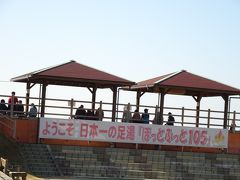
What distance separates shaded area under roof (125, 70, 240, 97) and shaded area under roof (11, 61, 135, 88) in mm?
1488

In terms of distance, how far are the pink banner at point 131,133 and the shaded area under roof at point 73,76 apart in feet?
5.17

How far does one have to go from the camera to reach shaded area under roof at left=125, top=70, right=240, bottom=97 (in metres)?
23.6

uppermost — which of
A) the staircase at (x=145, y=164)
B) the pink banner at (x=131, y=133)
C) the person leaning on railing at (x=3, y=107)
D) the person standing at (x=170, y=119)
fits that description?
the person leaning on railing at (x=3, y=107)

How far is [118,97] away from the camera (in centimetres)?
2347

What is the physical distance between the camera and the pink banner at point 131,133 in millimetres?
21625

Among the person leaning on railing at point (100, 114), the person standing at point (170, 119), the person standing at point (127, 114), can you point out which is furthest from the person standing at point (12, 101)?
the person standing at point (170, 119)

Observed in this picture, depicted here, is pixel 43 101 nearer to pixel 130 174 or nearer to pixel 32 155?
pixel 32 155

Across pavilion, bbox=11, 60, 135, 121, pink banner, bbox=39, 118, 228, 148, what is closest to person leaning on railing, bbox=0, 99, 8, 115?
pavilion, bbox=11, 60, 135, 121

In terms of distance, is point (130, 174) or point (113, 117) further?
point (113, 117)

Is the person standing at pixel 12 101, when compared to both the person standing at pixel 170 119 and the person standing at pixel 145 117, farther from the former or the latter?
the person standing at pixel 170 119

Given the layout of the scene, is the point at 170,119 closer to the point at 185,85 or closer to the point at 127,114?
the point at 185,85

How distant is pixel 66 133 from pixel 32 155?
202 centimetres

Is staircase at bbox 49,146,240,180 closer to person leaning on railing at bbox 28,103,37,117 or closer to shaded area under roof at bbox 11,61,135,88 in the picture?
person leaning on railing at bbox 28,103,37,117

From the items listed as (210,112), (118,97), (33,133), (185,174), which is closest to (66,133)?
(33,133)
